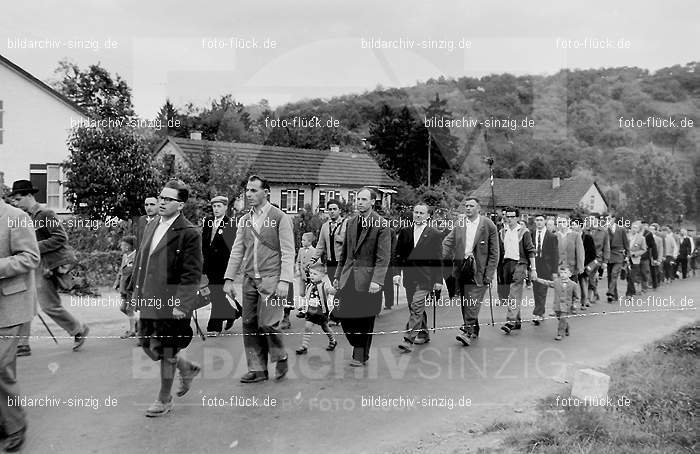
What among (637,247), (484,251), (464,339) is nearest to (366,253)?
(464,339)

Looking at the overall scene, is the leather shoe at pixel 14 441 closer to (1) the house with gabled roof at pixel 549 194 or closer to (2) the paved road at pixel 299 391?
(2) the paved road at pixel 299 391

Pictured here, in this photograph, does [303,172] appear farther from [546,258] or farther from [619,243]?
[546,258]

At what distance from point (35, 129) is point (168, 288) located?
22448 mm

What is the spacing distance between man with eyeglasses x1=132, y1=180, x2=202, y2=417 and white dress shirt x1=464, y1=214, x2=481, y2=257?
15.4 feet

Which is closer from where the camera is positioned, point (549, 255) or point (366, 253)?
point (366, 253)

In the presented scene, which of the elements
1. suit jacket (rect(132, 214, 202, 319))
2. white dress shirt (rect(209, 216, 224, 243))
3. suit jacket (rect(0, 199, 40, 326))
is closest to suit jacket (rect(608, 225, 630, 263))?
white dress shirt (rect(209, 216, 224, 243))

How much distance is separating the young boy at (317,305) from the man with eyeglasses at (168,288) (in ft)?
7.27

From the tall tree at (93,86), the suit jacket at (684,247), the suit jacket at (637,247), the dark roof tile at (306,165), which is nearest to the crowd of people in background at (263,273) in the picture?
the suit jacket at (637,247)

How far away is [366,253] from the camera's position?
7.73 meters

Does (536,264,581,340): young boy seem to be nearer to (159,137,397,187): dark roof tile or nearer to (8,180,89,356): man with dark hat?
(8,180,89,356): man with dark hat

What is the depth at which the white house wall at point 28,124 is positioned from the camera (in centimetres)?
2408

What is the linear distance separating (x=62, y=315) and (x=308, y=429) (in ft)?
13.8

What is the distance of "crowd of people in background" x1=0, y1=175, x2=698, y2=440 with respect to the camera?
5.61 m

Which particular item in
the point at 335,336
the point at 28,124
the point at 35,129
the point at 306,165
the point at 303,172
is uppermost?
the point at 28,124
